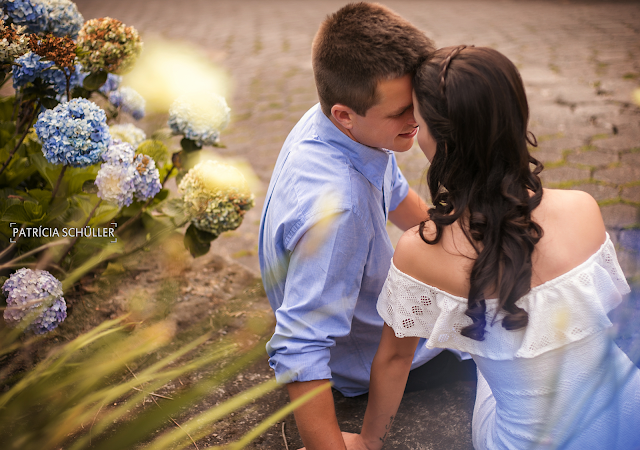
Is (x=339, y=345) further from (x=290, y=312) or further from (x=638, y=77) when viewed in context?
(x=638, y=77)

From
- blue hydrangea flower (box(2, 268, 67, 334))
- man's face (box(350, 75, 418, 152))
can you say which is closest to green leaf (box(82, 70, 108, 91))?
blue hydrangea flower (box(2, 268, 67, 334))

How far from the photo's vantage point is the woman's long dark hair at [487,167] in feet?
3.92

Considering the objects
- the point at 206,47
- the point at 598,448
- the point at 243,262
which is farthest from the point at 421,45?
the point at 206,47

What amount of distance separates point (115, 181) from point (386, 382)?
1141 mm

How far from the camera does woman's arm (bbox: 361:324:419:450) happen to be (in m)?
1.50

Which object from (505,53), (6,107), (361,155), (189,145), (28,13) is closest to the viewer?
(361,155)

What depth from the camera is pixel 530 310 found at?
1243mm

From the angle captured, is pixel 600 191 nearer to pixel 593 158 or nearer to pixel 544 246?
pixel 593 158

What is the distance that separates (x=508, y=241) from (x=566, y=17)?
7.56 m

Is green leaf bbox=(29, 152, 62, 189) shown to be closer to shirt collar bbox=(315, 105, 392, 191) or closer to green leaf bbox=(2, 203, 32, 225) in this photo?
green leaf bbox=(2, 203, 32, 225)

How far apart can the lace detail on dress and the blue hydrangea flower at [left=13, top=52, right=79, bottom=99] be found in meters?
1.44

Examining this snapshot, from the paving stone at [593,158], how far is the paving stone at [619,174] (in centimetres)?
10

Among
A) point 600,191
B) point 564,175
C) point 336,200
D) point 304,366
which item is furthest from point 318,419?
point 564,175

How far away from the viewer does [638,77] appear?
15.6ft
